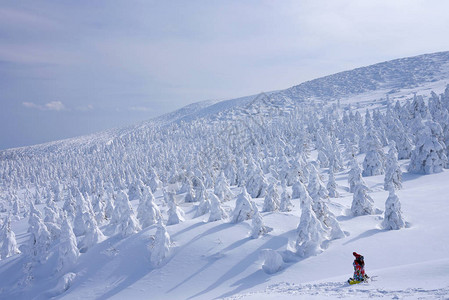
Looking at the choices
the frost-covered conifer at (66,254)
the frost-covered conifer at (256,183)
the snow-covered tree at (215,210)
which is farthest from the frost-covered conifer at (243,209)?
the frost-covered conifer at (256,183)

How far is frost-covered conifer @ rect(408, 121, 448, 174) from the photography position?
4000 centimetres

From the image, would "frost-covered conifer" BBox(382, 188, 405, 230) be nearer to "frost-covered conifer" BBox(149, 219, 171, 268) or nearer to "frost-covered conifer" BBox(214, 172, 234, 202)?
"frost-covered conifer" BBox(149, 219, 171, 268)

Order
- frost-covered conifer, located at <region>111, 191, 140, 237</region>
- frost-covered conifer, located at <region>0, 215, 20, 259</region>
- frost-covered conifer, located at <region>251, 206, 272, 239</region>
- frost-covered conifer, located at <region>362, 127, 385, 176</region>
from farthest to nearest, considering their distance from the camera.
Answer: frost-covered conifer, located at <region>362, 127, 385, 176</region> < frost-covered conifer, located at <region>0, 215, 20, 259</region> < frost-covered conifer, located at <region>111, 191, 140, 237</region> < frost-covered conifer, located at <region>251, 206, 272, 239</region>

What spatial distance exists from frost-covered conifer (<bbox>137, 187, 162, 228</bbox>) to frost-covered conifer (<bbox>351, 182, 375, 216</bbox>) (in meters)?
21.0

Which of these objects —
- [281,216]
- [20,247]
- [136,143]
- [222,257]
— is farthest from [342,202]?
[136,143]

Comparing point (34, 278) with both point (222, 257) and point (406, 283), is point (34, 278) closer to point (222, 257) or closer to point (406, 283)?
point (222, 257)

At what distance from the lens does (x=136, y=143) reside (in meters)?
194

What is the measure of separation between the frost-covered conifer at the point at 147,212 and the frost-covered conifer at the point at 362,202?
68.9 ft

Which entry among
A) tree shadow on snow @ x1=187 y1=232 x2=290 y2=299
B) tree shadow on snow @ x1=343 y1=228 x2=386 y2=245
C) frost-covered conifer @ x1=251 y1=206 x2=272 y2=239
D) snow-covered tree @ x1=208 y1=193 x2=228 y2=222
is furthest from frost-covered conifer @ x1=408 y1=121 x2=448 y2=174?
snow-covered tree @ x1=208 y1=193 x2=228 y2=222

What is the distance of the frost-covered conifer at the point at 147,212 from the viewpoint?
1265 inches

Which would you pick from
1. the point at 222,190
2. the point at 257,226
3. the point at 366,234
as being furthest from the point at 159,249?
the point at 222,190

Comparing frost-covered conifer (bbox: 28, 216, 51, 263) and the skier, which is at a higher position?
the skier

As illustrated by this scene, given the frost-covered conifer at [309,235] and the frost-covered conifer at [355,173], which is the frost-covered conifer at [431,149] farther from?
the frost-covered conifer at [309,235]

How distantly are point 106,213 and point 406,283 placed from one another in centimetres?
4574
